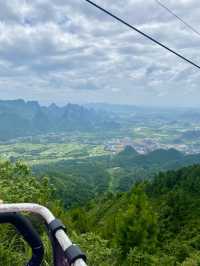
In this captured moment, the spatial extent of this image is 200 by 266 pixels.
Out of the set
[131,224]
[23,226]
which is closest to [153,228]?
[131,224]

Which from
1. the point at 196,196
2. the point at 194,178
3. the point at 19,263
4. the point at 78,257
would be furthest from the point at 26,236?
the point at 194,178

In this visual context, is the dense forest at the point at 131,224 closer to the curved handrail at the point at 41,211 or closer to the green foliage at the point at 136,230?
the green foliage at the point at 136,230

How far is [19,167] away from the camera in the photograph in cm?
2202

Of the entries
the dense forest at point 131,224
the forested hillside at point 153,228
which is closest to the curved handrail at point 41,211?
the dense forest at point 131,224

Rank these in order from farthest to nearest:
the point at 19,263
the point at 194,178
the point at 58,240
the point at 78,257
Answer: the point at 194,178, the point at 19,263, the point at 58,240, the point at 78,257

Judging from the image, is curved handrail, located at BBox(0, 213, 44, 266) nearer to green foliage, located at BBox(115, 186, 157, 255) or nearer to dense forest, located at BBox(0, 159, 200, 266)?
dense forest, located at BBox(0, 159, 200, 266)

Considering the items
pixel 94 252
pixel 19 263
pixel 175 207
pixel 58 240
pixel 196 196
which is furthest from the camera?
pixel 196 196

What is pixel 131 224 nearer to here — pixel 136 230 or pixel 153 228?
pixel 136 230

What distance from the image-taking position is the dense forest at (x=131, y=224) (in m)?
19.3

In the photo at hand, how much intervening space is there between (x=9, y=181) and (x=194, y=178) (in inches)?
2829

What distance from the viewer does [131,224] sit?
152 feet

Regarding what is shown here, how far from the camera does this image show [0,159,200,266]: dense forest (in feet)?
63.5

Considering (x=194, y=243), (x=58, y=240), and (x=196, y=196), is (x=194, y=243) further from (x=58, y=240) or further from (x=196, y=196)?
(x=58, y=240)

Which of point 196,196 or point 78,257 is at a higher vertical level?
point 78,257
